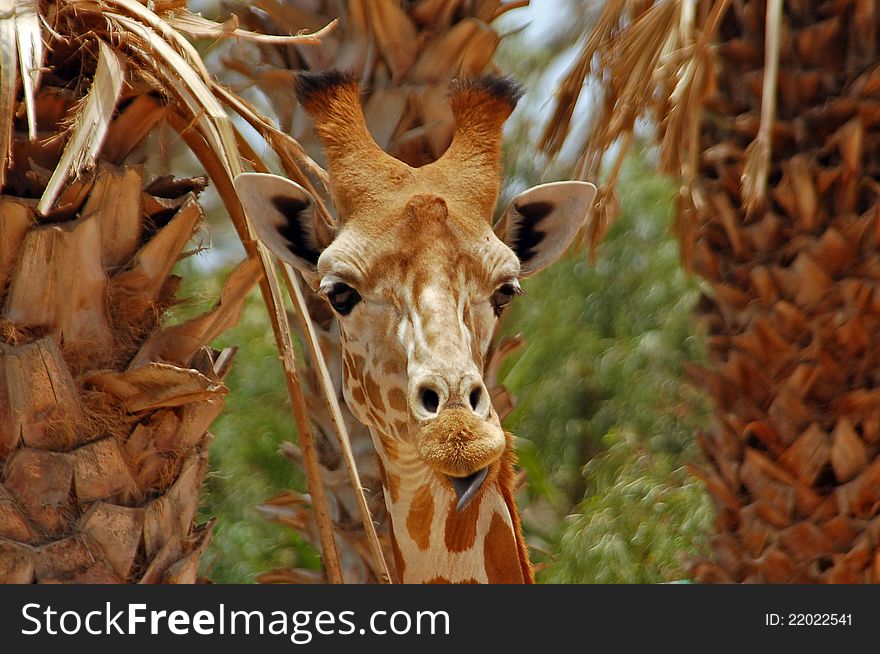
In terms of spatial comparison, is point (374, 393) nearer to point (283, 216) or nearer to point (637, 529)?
point (283, 216)

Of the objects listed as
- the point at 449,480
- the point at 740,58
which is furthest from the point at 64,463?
the point at 740,58

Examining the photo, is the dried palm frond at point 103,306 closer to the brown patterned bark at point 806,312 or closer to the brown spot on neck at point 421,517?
the brown spot on neck at point 421,517

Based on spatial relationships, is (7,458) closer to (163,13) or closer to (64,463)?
(64,463)

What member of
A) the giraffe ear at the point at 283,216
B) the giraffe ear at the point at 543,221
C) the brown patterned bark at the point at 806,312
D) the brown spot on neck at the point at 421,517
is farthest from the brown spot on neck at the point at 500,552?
the brown patterned bark at the point at 806,312

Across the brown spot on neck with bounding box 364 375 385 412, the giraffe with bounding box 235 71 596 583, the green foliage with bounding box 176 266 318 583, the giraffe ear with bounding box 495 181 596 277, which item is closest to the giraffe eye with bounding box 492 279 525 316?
the giraffe with bounding box 235 71 596 583

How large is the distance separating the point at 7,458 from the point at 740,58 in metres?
3.44

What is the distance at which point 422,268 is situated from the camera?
2.87 meters

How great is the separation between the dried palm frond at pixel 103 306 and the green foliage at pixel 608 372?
4.90 metres

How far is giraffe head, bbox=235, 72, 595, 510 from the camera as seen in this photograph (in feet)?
8.49

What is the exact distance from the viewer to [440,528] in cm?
316

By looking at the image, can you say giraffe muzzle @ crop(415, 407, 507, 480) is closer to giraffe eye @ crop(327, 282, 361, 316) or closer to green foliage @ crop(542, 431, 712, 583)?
giraffe eye @ crop(327, 282, 361, 316)

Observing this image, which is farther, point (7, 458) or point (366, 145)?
point (366, 145)

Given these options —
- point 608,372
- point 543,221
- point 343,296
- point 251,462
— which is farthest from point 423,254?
point 608,372

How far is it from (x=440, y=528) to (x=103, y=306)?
110 cm
